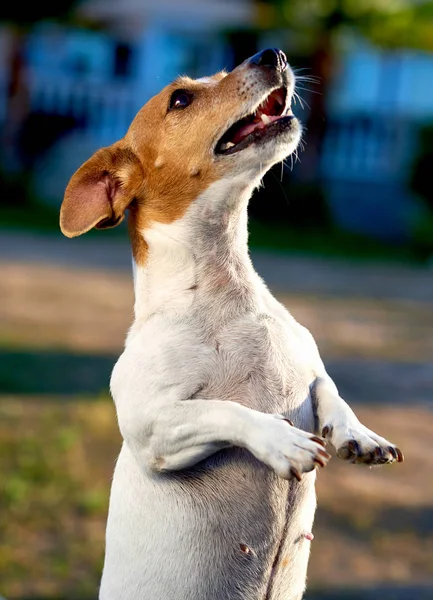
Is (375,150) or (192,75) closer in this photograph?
(375,150)

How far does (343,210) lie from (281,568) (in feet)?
60.2

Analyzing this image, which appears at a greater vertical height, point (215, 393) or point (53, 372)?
point (215, 393)

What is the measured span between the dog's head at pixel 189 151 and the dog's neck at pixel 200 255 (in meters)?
0.05

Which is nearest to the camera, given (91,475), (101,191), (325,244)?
(101,191)

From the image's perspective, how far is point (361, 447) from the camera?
2664 mm

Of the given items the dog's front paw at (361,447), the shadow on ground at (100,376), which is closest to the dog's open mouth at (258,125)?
the dog's front paw at (361,447)

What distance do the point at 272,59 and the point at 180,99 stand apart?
38 centimetres

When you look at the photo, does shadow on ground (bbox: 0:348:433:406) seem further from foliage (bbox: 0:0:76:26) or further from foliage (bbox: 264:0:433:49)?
foliage (bbox: 0:0:76:26)

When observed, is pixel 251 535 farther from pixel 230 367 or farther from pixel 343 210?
Answer: pixel 343 210

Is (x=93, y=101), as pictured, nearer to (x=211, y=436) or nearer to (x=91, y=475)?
(x=91, y=475)

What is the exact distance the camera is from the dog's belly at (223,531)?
278 centimetres

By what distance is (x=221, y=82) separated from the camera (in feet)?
10.7

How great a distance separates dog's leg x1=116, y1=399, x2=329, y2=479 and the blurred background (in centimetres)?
101

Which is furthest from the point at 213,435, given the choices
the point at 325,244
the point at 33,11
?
the point at 33,11
